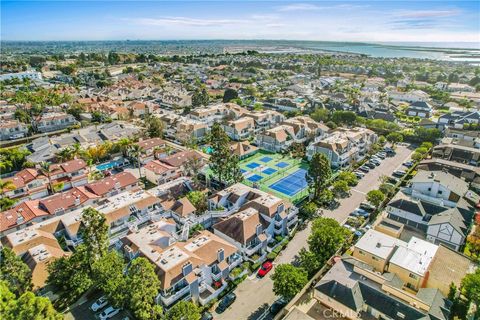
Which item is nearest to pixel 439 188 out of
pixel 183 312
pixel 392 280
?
pixel 392 280

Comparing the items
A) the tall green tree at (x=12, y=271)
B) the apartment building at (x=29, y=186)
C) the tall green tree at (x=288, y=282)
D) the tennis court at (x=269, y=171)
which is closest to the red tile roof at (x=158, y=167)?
the apartment building at (x=29, y=186)

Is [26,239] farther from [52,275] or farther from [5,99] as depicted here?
[5,99]

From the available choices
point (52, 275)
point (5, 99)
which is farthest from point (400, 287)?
point (5, 99)

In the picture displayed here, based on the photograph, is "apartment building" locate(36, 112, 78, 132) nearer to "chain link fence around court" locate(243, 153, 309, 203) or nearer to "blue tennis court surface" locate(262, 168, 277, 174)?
"chain link fence around court" locate(243, 153, 309, 203)

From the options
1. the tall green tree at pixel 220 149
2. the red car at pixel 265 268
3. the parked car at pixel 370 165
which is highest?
the tall green tree at pixel 220 149

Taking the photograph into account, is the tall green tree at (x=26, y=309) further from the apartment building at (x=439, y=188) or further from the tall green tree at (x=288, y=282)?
the apartment building at (x=439, y=188)

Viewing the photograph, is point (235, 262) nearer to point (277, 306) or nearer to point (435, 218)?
point (277, 306)

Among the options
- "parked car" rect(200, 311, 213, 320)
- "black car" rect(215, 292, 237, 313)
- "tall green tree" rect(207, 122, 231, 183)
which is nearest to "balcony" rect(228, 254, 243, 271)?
"black car" rect(215, 292, 237, 313)
